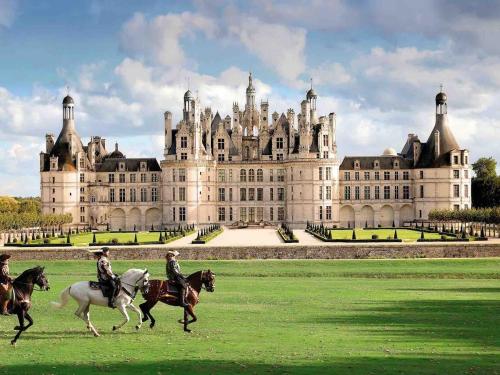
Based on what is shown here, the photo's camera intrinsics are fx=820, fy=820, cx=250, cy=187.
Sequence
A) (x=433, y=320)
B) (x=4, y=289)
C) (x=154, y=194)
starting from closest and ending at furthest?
(x=4, y=289)
(x=433, y=320)
(x=154, y=194)

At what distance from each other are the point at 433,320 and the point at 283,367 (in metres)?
6.52

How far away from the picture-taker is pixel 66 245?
4719 cm

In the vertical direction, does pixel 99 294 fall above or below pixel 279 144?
below

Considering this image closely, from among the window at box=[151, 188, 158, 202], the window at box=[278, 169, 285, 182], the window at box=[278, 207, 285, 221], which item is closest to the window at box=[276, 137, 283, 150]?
the window at box=[278, 169, 285, 182]

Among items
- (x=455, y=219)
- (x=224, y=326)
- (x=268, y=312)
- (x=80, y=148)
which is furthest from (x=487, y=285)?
(x=80, y=148)

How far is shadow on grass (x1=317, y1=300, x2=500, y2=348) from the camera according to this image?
1599 cm

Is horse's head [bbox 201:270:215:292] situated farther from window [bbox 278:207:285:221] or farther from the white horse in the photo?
window [bbox 278:207:285:221]

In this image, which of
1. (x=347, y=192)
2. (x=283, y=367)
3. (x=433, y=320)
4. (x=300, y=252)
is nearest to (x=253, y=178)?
(x=347, y=192)

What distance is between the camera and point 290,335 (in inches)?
621

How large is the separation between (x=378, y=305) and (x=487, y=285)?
813 centimetres

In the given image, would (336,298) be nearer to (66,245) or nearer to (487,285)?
(487,285)

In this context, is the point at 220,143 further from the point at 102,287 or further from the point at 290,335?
the point at 290,335

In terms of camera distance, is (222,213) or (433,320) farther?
(222,213)

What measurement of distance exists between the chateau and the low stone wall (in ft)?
119
